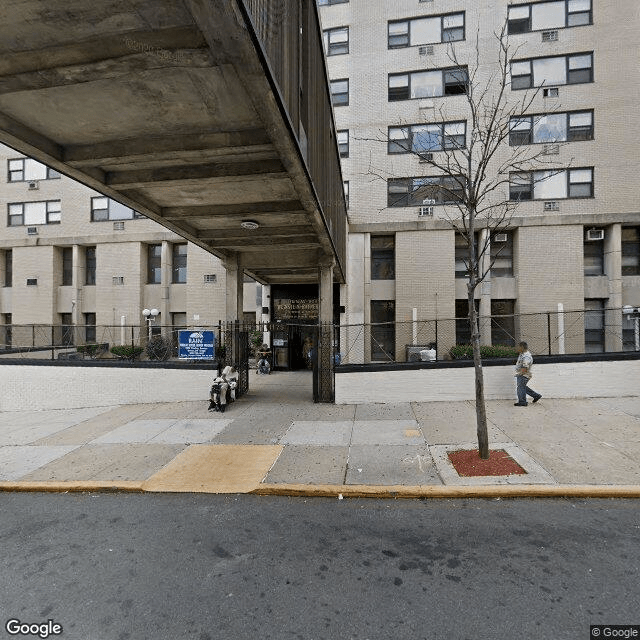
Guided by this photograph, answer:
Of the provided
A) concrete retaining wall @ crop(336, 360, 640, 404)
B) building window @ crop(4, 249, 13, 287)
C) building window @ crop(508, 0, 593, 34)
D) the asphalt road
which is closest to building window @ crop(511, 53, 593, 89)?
building window @ crop(508, 0, 593, 34)

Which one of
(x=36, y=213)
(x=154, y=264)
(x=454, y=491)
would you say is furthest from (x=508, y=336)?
(x=36, y=213)

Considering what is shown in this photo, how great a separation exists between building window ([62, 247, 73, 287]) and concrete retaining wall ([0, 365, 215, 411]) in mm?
13119

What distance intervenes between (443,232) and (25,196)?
25.4 metres

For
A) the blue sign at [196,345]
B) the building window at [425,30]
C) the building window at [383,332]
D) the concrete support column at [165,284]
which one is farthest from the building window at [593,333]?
the concrete support column at [165,284]

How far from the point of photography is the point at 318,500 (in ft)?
15.9

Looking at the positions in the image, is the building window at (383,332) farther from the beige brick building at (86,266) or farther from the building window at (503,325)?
the beige brick building at (86,266)

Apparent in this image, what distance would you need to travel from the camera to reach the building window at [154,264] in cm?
2131

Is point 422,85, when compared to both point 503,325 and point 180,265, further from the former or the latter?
point 180,265

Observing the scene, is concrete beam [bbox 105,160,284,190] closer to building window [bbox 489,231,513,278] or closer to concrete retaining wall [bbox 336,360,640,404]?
concrete retaining wall [bbox 336,360,640,404]

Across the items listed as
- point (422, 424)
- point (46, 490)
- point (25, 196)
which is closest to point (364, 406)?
point (422, 424)

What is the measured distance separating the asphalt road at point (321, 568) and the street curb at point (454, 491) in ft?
0.42

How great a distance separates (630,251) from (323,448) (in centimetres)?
1968

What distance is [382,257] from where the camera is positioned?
62.3 ft

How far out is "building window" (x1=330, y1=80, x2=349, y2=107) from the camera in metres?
19.4
